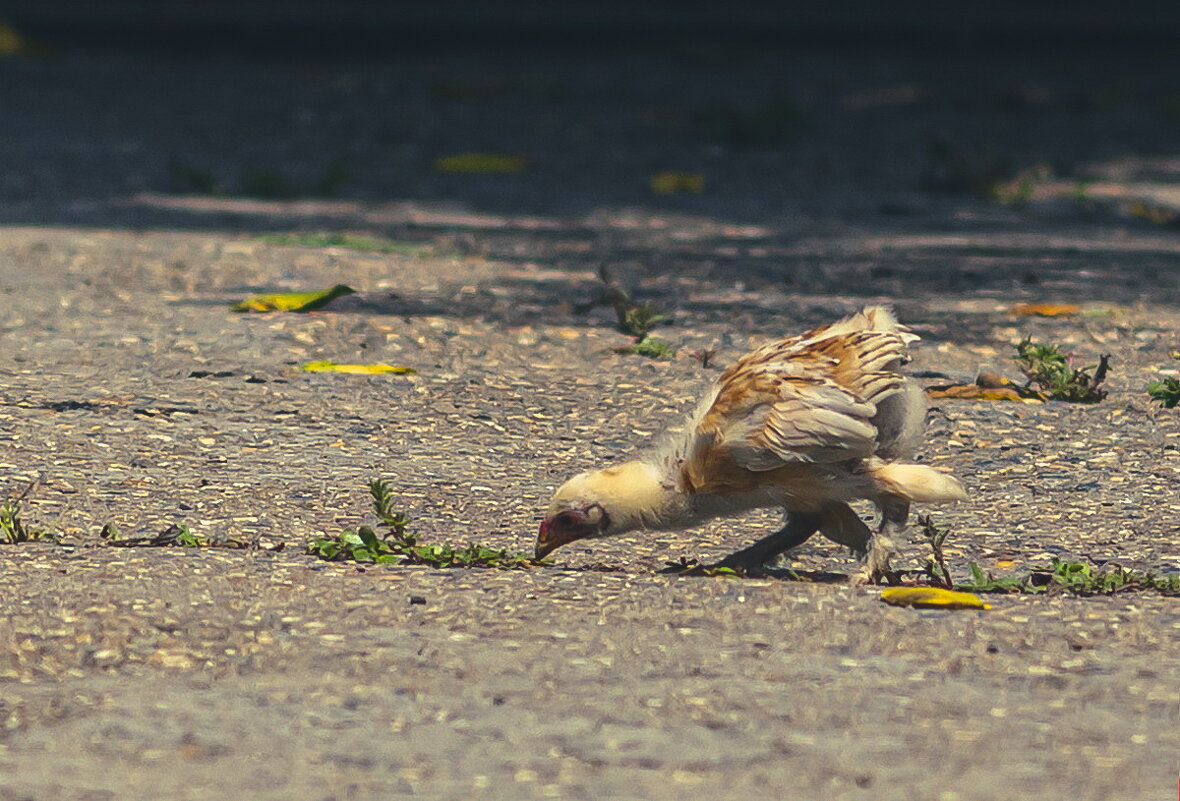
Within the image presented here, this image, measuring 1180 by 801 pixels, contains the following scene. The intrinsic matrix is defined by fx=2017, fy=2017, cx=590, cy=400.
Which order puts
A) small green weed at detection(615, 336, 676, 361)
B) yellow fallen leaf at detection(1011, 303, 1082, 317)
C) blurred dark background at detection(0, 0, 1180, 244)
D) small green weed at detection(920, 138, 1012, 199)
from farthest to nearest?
small green weed at detection(920, 138, 1012, 199)
blurred dark background at detection(0, 0, 1180, 244)
yellow fallen leaf at detection(1011, 303, 1082, 317)
small green weed at detection(615, 336, 676, 361)

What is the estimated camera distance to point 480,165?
43.5ft

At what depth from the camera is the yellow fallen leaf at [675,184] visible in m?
12.4

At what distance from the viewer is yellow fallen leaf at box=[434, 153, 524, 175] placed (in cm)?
1319

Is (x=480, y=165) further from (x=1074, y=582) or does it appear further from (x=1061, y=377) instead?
(x=1074, y=582)

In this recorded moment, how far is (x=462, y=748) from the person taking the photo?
337cm

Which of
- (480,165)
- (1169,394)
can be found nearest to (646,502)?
(1169,394)

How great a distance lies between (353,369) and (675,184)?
19.8 feet

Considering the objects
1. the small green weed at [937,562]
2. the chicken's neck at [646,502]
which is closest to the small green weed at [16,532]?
the chicken's neck at [646,502]

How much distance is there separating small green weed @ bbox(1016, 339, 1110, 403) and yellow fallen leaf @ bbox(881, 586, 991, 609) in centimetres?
226

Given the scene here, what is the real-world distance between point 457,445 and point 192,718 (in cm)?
245

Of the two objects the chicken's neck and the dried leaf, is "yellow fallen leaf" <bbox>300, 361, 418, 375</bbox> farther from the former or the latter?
the chicken's neck

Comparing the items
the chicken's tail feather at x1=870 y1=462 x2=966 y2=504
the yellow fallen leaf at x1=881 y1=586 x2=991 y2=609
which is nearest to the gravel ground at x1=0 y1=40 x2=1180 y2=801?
the yellow fallen leaf at x1=881 y1=586 x2=991 y2=609

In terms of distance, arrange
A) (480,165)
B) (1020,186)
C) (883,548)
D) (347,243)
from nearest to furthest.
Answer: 1. (883,548)
2. (347,243)
3. (1020,186)
4. (480,165)

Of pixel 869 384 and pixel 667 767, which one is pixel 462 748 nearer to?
pixel 667 767
